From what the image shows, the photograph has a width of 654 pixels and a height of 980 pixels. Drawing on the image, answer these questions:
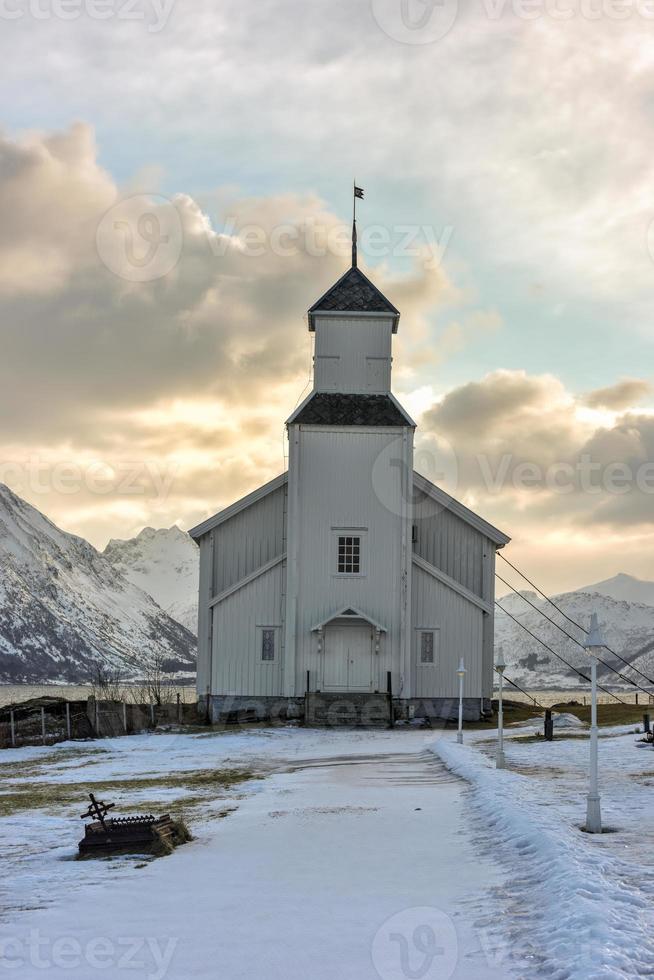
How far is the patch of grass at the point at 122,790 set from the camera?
21266 millimetres

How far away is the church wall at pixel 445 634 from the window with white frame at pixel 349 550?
2301mm

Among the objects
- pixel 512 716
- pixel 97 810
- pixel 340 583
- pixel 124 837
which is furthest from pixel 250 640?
pixel 124 837

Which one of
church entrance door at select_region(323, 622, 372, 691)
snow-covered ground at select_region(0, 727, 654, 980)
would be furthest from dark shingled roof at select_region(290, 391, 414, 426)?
snow-covered ground at select_region(0, 727, 654, 980)

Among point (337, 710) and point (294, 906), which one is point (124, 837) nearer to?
point (294, 906)

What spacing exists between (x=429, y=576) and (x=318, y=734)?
7851 mm

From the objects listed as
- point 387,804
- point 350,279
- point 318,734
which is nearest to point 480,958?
point 387,804

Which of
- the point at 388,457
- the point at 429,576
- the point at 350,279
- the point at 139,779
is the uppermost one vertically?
the point at 350,279

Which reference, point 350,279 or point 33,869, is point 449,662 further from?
point 33,869

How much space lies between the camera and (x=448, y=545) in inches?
1791

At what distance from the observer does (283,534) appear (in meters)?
44.4

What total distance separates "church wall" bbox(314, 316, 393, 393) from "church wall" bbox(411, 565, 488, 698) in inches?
291

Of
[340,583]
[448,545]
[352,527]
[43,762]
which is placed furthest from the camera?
[448,545]

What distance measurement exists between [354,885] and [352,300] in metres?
34.2

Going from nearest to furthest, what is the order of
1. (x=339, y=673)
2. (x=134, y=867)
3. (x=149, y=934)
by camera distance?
(x=149, y=934), (x=134, y=867), (x=339, y=673)
